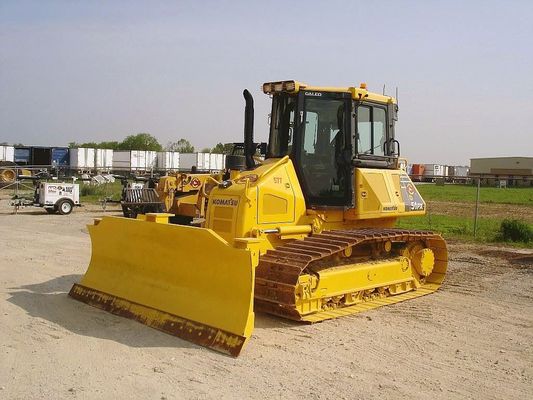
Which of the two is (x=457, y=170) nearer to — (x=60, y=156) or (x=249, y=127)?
(x=60, y=156)

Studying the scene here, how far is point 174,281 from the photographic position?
23.6 ft

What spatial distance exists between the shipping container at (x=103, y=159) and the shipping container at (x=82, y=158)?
44cm

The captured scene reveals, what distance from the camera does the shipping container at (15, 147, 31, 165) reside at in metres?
53.3

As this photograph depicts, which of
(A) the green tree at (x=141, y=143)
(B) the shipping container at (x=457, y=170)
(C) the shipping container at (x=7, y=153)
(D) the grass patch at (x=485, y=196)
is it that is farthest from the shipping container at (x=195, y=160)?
(B) the shipping container at (x=457, y=170)

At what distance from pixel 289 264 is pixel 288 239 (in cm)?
107

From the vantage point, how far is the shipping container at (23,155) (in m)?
53.3

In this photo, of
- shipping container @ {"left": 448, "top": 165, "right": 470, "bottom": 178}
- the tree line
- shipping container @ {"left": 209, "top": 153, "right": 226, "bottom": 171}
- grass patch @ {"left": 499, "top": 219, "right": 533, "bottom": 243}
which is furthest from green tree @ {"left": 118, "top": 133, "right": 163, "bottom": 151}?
grass patch @ {"left": 499, "top": 219, "right": 533, "bottom": 243}

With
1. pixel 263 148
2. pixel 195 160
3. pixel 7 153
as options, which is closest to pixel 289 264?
pixel 263 148

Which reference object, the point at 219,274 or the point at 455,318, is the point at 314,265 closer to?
the point at 219,274

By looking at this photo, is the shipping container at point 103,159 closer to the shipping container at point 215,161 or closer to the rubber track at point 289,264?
the shipping container at point 215,161

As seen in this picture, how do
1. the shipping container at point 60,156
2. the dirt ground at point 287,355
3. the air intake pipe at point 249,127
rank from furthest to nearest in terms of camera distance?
the shipping container at point 60,156, the air intake pipe at point 249,127, the dirt ground at point 287,355

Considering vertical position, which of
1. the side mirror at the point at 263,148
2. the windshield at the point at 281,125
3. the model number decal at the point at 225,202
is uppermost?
the windshield at the point at 281,125

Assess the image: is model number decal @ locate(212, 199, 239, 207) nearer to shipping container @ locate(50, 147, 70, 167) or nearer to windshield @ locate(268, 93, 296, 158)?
windshield @ locate(268, 93, 296, 158)

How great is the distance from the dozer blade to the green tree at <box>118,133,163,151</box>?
8643 centimetres
